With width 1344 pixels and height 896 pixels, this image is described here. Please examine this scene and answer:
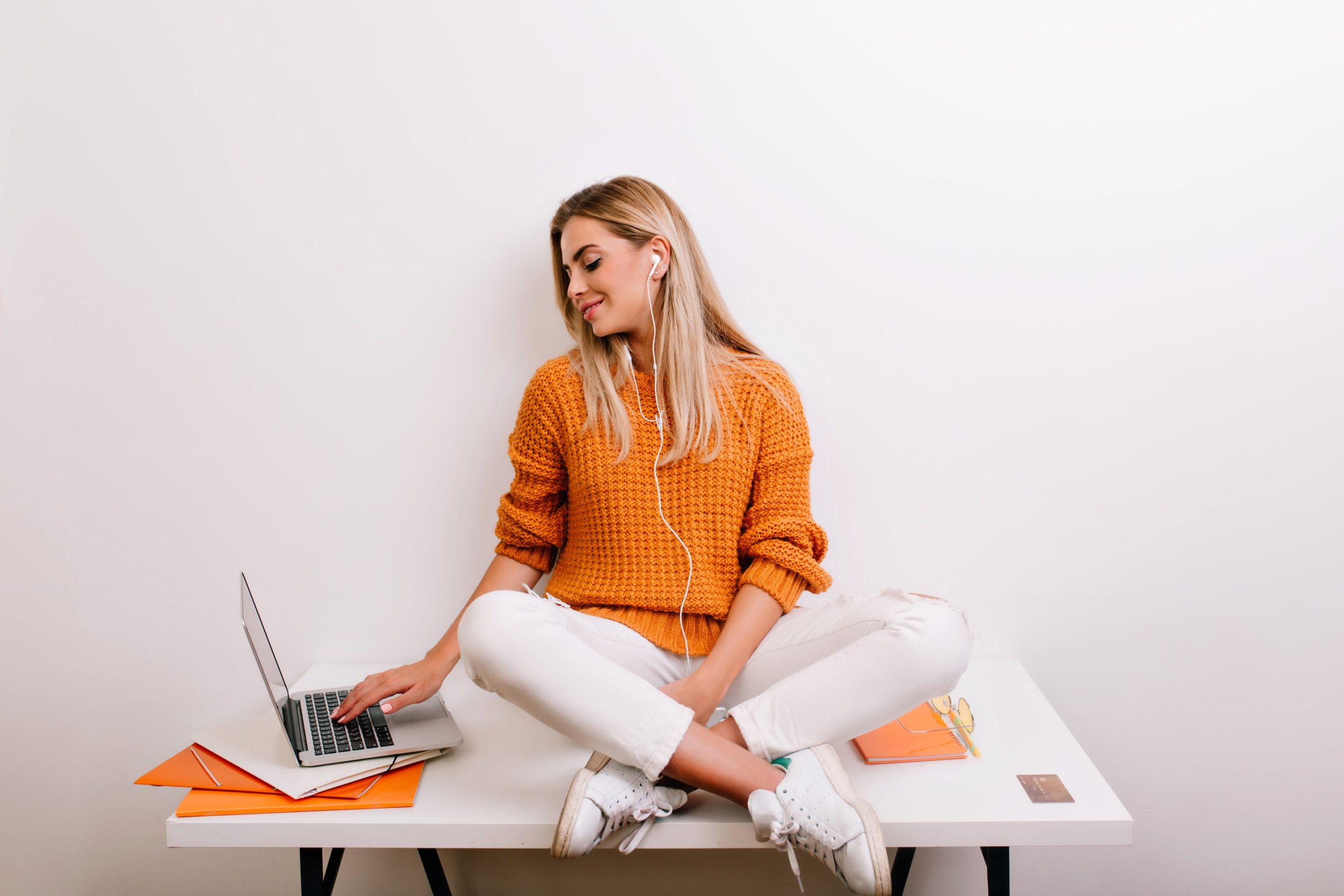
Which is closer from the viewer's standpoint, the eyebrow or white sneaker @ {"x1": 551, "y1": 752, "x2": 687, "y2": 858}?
white sneaker @ {"x1": 551, "y1": 752, "x2": 687, "y2": 858}

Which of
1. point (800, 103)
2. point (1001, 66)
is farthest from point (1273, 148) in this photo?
point (800, 103)

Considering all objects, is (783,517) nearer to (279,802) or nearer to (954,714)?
(954,714)

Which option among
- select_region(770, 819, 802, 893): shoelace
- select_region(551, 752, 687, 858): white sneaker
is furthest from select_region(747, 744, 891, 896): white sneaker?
select_region(551, 752, 687, 858): white sneaker

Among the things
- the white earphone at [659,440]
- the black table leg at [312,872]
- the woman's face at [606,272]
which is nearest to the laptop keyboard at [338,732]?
the black table leg at [312,872]

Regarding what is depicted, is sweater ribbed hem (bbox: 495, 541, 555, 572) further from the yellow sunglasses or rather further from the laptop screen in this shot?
the yellow sunglasses

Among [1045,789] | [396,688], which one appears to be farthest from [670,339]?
[1045,789]

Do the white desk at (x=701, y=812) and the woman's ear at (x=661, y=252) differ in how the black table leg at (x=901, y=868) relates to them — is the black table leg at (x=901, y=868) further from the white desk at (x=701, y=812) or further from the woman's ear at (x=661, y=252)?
the woman's ear at (x=661, y=252)

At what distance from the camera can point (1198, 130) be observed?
1.27 metres

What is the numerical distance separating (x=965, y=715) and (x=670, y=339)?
0.64 metres

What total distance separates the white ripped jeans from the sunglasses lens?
140mm

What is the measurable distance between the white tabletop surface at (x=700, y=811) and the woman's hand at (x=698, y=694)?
0.09 m

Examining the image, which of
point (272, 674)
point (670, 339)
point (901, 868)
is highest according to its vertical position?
point (670, 339)

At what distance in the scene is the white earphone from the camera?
121cm

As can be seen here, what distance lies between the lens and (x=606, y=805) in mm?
900
